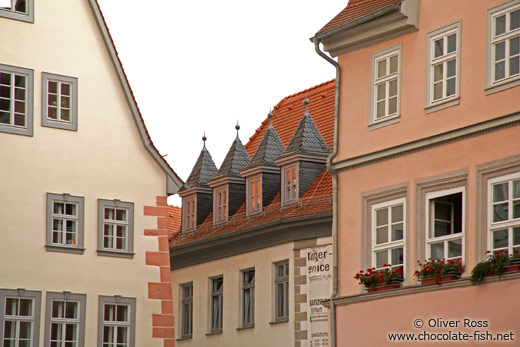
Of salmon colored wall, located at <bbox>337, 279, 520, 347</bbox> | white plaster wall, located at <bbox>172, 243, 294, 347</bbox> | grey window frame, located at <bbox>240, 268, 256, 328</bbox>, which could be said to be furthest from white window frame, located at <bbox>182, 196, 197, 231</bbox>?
salmon colored wall, located at <bbox>337, 279, 520, 347</bbox>

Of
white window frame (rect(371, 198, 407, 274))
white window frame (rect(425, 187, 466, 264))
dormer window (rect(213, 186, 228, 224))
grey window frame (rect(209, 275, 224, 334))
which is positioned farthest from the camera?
dormer window (rect(213, 186, 228, 224))

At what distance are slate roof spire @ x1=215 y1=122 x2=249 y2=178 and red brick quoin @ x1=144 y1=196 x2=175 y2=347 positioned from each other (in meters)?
8.85

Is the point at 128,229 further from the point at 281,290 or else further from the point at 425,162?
the point at 425,162

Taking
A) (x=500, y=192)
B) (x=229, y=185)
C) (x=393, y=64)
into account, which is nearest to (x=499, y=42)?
(x=500, y=192)

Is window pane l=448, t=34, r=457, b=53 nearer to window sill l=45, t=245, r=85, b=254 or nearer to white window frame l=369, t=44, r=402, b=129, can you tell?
white window frame l=369, t=44, r=402, b=129

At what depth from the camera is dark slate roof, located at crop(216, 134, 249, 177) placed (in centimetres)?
3837

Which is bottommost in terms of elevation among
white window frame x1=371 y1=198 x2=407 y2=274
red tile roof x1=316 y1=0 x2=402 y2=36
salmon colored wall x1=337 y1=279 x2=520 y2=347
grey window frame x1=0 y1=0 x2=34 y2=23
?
salmon colored wall x1=337 y1=279 x2=520 y2=347

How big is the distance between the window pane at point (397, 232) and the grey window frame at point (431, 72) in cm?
235

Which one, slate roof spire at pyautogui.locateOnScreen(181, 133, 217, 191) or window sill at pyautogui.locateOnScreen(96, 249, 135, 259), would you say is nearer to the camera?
window sill at pyautogui.locateOnScreen(96, 249, 135, 259)

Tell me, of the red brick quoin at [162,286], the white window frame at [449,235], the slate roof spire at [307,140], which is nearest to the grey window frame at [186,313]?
the slate roof spire at [307,140]

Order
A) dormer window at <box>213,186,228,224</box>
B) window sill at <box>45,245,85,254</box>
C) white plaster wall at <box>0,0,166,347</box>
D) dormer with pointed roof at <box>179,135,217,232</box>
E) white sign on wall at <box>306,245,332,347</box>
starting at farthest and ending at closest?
1. dormer with pointed roof at <box>179,135,217,232</box>
2. dormer window at <box>213,186,228,224</box>
3. white sign on wall at <box>306,245,332,347</box>
4. window sill at <box>45,245,85,254</box>
5. white plaster wall at <box>0,0,166,347</box>

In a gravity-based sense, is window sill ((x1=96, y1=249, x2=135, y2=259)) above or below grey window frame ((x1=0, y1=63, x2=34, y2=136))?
below

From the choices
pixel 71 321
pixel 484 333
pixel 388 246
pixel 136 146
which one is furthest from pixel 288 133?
pixel 484 333

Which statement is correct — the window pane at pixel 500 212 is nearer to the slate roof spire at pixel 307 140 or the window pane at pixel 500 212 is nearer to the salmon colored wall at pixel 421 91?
the salmon colored wall at pixel 421 91
